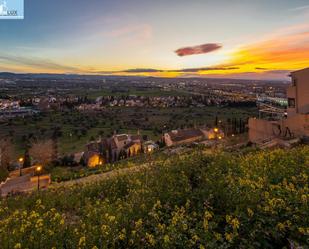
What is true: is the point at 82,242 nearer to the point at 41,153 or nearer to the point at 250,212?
the point at 250,212

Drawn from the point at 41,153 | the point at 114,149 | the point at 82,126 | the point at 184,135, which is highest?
the point at 82,126

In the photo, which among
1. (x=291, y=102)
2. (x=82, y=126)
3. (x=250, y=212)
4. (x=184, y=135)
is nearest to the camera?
(x=250, y=212)

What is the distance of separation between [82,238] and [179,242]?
3.21 ft

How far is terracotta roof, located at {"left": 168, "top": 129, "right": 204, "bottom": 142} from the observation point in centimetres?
3776

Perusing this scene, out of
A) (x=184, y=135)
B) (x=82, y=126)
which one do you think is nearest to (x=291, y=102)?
(x=184, y=135)

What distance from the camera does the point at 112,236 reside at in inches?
115

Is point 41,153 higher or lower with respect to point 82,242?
lower

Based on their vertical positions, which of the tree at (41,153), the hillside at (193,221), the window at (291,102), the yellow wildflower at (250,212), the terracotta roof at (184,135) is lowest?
the tree at (41,153)

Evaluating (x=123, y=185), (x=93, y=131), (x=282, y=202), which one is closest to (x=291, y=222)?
(x=282, y=202)

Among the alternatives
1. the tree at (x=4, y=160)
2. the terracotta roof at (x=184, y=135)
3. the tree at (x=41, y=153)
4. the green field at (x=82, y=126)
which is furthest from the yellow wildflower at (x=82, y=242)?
the green field at (x=82, y=126)

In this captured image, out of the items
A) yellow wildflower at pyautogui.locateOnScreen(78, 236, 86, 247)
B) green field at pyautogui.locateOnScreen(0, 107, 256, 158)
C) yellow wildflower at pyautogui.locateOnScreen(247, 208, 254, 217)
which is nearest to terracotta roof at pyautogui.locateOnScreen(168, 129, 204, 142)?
green field at pyautogui.locateOnScreen(0, 107, 256, 158)

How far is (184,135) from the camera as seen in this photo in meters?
39.1

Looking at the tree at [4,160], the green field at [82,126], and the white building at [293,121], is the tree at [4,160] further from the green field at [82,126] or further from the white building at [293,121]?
the white building at [293,121]

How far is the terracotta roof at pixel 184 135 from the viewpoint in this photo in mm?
37763
